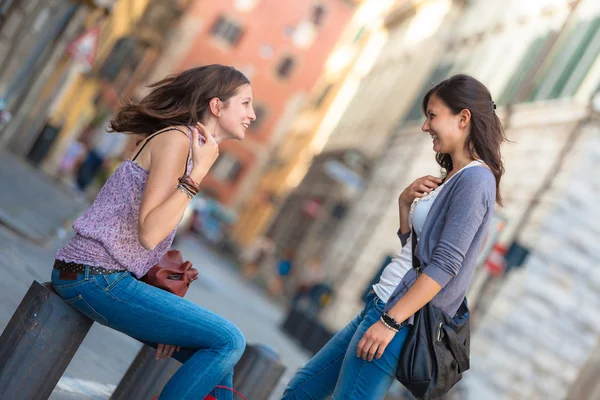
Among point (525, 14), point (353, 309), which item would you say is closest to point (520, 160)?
point (525, 14)

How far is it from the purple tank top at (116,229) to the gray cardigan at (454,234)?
92 centimetres

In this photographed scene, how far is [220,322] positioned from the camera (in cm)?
365

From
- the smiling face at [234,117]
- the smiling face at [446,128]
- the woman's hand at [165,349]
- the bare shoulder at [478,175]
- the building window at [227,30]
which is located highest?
the building window at [227,30]

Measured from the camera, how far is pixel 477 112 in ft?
12.2

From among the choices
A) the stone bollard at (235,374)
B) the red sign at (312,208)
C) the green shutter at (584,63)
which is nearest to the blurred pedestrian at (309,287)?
the red sign at (312,208)

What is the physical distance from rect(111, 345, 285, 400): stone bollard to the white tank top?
1.43 metres

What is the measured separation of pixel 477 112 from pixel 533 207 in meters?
12.5

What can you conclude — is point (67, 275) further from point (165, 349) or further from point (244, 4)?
point (244, 4)

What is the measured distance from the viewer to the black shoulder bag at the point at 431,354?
11.5 ft

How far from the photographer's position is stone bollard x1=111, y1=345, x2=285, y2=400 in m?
4.73

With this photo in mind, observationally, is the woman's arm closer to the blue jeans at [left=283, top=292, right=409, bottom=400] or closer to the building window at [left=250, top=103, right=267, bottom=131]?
the blue jeans at [left=283, top=292, right=409, bottom=400]

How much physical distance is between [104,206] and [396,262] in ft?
3.69

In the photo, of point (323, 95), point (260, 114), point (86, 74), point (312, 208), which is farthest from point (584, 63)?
point (260, 114)

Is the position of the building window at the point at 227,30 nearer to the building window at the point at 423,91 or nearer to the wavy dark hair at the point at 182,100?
the building window at the point at 423,91
